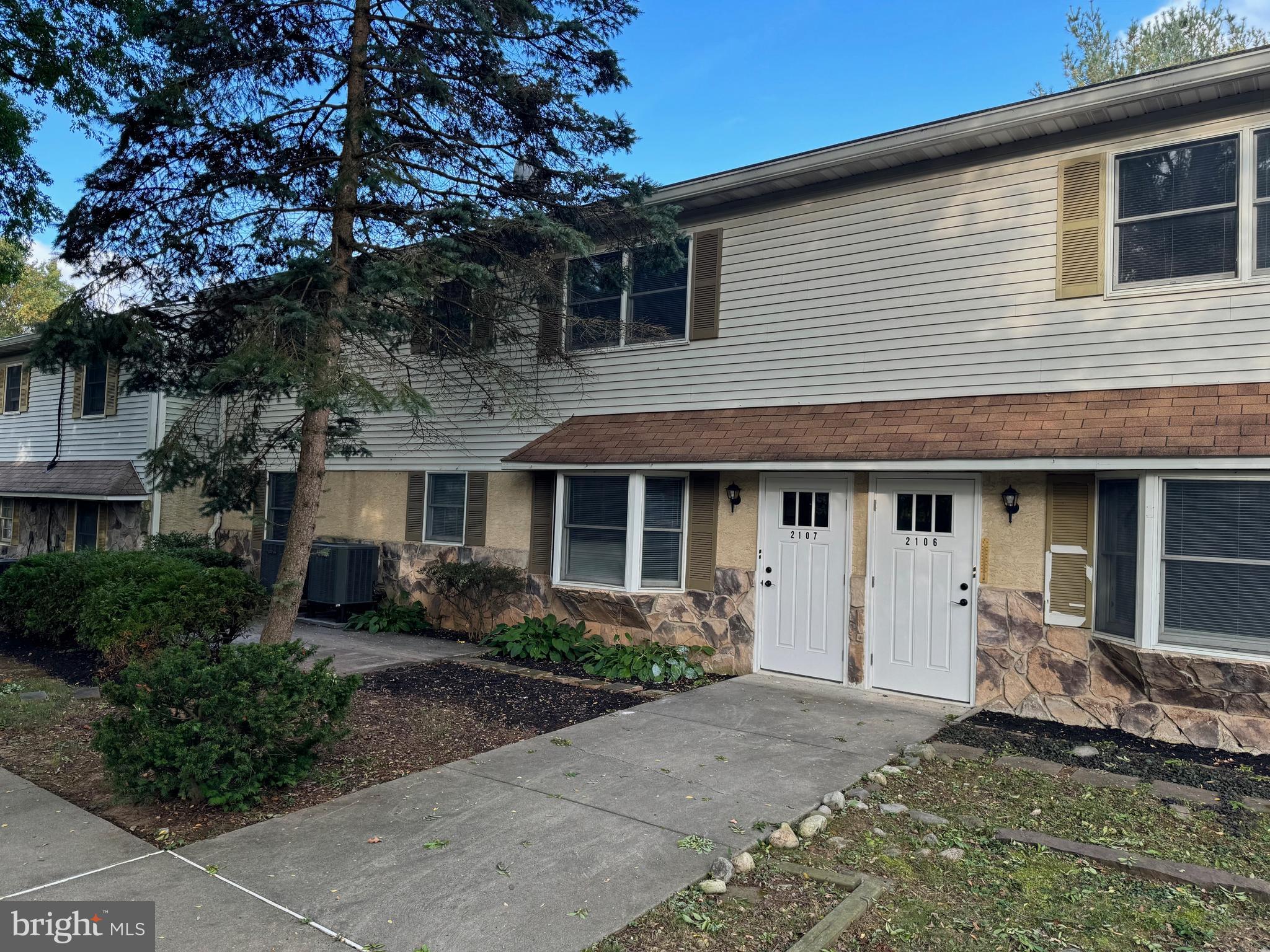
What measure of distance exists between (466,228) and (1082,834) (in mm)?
6603

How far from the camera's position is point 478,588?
34.5 ft

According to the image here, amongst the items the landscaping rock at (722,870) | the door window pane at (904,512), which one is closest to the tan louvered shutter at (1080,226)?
the door window pane at (904,512)

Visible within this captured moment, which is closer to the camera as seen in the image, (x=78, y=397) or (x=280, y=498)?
(x=280, y=498)

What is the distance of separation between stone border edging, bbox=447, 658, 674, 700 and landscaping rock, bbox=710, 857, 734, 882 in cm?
374

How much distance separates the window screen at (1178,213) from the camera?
645cm

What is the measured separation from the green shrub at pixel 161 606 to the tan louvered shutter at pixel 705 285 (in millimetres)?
5617

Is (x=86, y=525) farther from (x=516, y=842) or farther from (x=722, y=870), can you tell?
(x=722, y=870)

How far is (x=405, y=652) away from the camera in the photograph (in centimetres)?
976

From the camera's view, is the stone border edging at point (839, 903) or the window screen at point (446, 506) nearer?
the stone border edging at point (839, 903)

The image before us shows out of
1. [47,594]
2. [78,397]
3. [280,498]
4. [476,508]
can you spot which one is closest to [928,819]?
[476,508]

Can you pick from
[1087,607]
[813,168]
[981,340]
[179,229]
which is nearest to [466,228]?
[179,229]

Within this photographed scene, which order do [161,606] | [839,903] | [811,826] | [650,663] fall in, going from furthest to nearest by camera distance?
[650,663] → [161,606] → [811,826] → [839,903]

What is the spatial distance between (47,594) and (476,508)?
5093 millimetres

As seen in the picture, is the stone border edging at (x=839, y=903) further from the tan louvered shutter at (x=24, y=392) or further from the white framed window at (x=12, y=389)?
the white framed window at (x=12, y=389)
